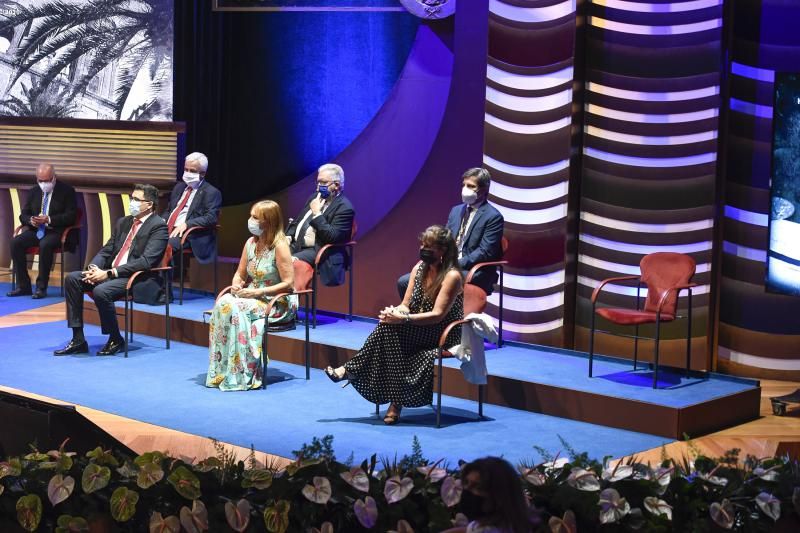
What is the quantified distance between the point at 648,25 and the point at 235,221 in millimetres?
4089

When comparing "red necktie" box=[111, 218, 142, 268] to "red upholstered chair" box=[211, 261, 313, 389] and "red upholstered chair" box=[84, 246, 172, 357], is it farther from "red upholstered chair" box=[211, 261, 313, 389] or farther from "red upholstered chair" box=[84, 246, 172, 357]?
"red upholstered chair" box=[211, 261, 313, 389]

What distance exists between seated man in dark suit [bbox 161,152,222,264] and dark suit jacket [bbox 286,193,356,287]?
1.17 metres

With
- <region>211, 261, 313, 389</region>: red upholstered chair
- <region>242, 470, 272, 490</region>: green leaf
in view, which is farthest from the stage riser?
<region>242, 470, 272, 490</region>: green leaf

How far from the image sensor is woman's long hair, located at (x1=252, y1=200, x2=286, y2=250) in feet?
24.6

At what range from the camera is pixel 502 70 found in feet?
27.6

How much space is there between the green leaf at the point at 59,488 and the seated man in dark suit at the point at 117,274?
173 inches

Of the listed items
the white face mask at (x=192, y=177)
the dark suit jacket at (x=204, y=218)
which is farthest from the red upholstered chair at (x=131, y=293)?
the white face mask at (x=192, y=177)

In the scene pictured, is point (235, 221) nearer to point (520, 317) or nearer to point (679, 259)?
point (520, 317)

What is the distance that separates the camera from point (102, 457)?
12.8ft

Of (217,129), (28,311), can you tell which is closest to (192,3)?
(217,129)

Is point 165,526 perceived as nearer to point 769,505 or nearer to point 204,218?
point 769,505

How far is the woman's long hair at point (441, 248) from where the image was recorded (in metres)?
6.34

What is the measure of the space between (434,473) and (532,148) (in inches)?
191

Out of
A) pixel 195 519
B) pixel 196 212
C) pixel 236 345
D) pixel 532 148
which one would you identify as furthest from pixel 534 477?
pixel 196 212
